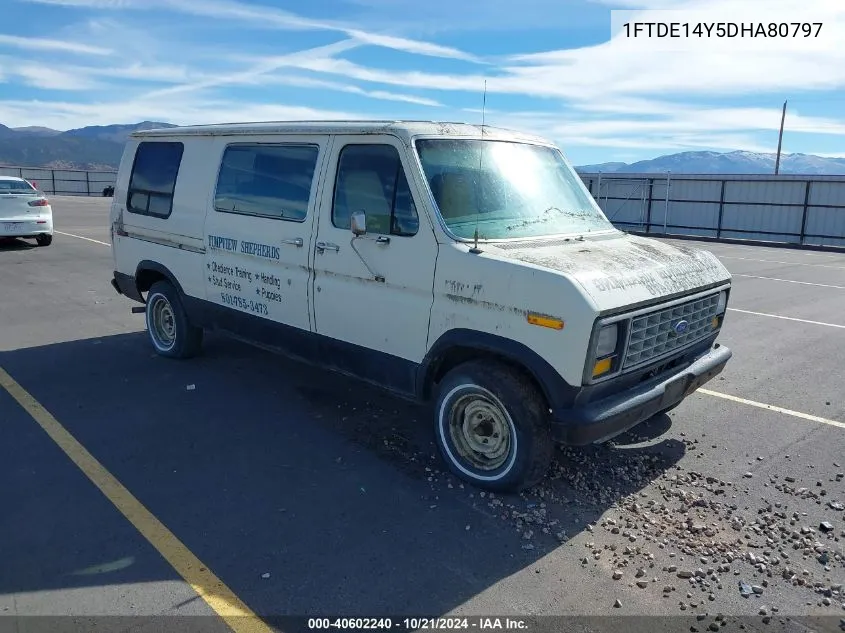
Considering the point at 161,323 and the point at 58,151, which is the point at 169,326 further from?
the point at 58,151

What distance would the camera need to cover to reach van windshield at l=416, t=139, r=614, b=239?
4340mm

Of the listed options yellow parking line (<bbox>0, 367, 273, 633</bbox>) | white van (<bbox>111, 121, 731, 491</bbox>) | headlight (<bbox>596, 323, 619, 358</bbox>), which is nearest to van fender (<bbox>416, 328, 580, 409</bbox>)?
white van (<bbox>111, 121, 731, 491</bbox>)

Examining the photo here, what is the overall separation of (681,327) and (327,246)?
8.01 feet

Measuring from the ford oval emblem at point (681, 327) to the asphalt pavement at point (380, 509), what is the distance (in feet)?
3.06

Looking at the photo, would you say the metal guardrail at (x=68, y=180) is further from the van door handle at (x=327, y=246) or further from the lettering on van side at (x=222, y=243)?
the van door handle at (x=327, y=246)

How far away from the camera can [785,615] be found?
307cm

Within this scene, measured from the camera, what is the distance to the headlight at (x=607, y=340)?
366cm

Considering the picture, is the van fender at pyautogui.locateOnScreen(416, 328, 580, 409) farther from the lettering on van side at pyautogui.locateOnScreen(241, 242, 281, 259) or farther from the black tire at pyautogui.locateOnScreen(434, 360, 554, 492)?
the lettering on van side at pyautogui.locateOnScreen(241, 242, 281, 259)

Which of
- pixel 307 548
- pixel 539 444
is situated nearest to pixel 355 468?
pixel 307 548

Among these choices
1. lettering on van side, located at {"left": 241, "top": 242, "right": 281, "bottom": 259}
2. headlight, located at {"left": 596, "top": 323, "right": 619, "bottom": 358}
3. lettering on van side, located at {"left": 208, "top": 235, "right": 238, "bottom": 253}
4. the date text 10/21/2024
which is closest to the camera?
the date text 10/21/2024

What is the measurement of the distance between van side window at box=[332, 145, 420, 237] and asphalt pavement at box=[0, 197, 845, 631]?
1.57 m

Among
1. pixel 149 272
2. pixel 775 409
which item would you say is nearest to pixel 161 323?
pixel 149 272

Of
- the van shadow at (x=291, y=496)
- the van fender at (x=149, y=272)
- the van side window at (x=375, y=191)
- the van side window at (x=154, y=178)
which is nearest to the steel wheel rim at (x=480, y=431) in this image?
the van shadow at (x=291, y=496)

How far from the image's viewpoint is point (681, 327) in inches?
170
